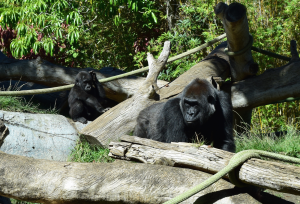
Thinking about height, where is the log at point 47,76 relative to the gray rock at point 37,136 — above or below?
above

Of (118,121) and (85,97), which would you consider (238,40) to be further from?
(85,97)

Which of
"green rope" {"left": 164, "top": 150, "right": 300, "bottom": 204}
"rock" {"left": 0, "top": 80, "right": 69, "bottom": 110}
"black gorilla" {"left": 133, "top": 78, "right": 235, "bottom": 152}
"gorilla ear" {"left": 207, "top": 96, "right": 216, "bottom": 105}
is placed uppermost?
"green rope" {"left": 164, "top": 150, "right": 300, "bottom": 204}

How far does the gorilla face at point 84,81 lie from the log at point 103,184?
4.24 meters

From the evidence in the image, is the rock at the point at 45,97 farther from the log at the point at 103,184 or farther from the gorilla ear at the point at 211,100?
the log at the point at 103,184

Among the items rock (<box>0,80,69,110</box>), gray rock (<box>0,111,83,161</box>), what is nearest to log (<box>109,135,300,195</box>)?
gray rock (<box>0,111,83,161</box>)

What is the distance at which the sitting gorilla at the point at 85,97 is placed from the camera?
6.87 meters

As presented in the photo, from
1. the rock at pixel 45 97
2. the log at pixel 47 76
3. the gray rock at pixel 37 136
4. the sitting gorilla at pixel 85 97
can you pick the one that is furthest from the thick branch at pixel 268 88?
the rock at pixel 45 97

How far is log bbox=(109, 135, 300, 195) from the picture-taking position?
2074 millimetres

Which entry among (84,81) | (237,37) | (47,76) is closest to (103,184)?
(237,37)

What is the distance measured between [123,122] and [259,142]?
196cm

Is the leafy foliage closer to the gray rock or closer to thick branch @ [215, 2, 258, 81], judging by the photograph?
the gray rock

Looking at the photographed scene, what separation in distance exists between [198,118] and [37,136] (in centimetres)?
317

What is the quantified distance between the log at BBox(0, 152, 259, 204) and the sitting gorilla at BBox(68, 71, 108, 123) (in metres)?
4.17

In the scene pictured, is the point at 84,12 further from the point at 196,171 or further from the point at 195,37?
the point at 196,171
